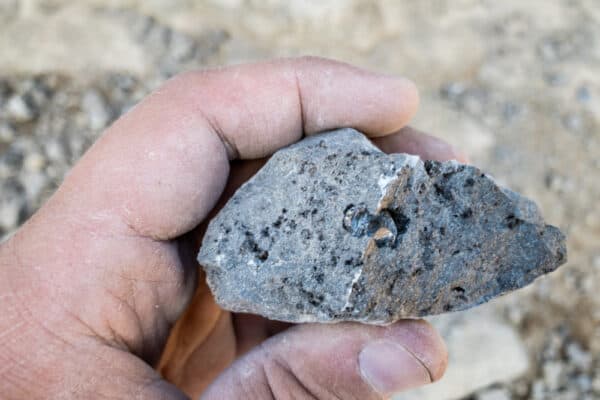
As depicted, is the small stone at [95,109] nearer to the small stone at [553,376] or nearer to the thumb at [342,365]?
the thumb at [342,365]

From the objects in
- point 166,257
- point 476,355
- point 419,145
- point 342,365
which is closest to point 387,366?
point 342,365

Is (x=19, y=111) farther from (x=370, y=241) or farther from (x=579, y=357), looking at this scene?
(x=579, y=357)

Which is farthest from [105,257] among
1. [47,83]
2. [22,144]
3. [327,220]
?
[47,83]

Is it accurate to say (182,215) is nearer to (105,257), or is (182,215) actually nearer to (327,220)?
(105,257)

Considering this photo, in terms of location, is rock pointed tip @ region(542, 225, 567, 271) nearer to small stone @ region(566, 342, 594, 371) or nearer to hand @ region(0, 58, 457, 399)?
hand @ region(0, 58, 457, 399)

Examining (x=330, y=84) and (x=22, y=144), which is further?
(x=22, y=144)

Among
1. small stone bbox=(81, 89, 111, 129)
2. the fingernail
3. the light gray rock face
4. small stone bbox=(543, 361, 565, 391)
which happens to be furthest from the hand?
small stone bbox=(543, 361, 565, 391)
